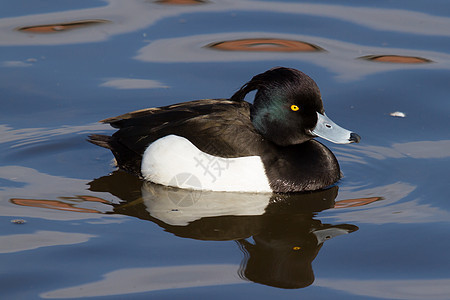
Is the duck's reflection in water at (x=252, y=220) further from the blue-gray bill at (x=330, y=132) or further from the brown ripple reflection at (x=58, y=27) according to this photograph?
the brown ripple reflection at (x=58, y=27)

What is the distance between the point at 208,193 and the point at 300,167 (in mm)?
753

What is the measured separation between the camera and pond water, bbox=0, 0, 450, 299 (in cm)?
510

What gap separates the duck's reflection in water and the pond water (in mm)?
16

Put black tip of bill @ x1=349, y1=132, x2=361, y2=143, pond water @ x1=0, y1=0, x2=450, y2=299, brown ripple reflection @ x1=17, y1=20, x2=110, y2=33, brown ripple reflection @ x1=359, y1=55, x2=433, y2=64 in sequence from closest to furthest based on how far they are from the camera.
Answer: pond water @ x1=0, y1=0, x2=450, y2=299 → black tip of bill @ x1=349, y1=132, x2=361, y2=143 → brown ripple reflection @ x1=359, y1=55, x2=433, y2=64 → brown ripple reflection @ x1=17, y1=20, x2=110, y2=33

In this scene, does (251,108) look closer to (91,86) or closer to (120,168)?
(120,168)

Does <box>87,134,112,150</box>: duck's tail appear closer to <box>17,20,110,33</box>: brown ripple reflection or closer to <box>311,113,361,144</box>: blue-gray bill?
<box>311,113,361,144</box>: blue-gray bill

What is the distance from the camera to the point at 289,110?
254 inches

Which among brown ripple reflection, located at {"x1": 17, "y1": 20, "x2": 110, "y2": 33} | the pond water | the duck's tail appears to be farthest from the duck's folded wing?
brown ripple reflection, located at {"x1": 17, "y1": 20, "x2": 110, "y2": 33}

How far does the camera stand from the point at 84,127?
300 inches

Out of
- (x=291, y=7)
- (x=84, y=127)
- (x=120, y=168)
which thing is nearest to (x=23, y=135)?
(x=84, y=127)

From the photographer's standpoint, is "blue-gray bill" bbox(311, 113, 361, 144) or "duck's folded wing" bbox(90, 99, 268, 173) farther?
"blue-gray bill" bbox(311, 113, 361, 144)

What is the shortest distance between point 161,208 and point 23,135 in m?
1.86

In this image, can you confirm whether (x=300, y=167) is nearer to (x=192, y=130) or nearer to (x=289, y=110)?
(x=289, y=110)

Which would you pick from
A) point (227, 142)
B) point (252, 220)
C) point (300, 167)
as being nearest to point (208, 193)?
point (227, 142)
